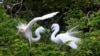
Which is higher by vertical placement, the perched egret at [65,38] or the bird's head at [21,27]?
the bird's head at [21,27]

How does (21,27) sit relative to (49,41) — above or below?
above

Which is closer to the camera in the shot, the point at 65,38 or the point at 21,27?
the point at 65,38

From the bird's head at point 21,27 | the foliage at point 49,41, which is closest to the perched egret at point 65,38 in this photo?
the foliage at point 49,41

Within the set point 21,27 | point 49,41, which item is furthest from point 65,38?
point 21,27

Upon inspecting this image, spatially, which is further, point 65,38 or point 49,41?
point 49,41

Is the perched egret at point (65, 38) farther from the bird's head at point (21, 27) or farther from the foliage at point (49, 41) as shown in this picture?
the bird's head at point (21, 27)

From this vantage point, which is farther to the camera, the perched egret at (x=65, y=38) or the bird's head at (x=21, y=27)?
the bird's head at (x=21, y=27)

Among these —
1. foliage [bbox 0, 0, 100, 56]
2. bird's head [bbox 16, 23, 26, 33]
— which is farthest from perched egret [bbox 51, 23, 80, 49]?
bird's head [bbox 16, 23, 26, 33]

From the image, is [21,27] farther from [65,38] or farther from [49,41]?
[65,38]

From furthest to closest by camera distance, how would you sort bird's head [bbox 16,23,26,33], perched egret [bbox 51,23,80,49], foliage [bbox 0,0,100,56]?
bird's head [bbox 16,23,26,33] < perched egret [bbox 51,23,80,49] < foliage [bbox 0,0,100,56]

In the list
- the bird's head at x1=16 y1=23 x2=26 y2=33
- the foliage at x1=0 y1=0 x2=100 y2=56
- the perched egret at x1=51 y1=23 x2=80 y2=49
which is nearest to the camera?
the foliage at x1=0 y1=0 x2=100 y2=56

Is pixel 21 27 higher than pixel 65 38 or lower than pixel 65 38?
higher

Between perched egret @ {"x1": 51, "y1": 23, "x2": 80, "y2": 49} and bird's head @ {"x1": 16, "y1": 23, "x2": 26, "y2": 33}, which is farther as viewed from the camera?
bird's head @ {"x1": 16, "y1": 23, "x2": 26, "y2": 33}

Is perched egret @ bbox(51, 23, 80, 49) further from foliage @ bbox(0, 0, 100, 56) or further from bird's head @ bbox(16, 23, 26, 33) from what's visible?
bird's head @ bbox(16, 23, 26, 33)
